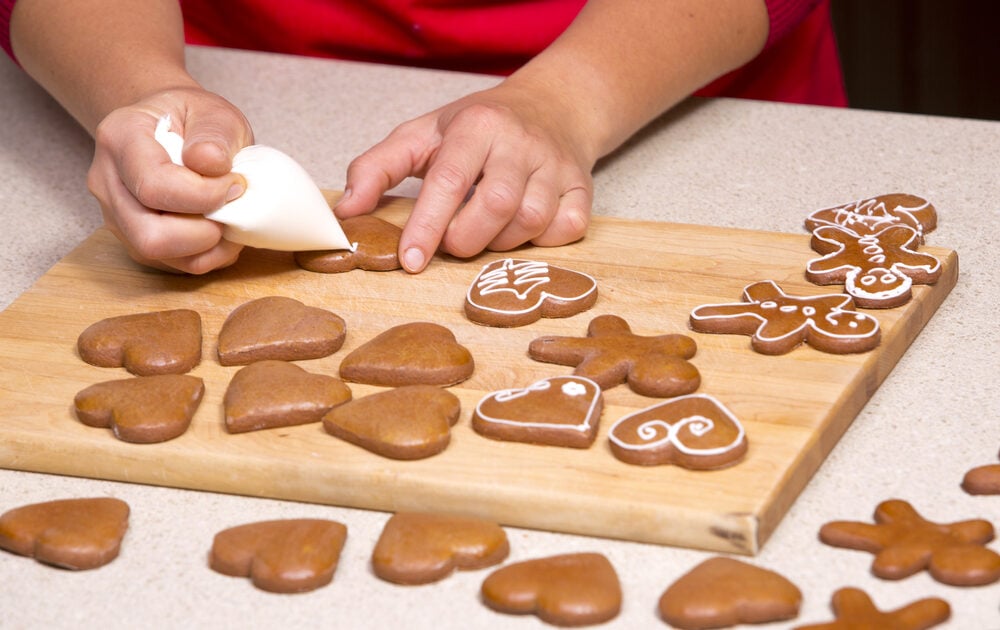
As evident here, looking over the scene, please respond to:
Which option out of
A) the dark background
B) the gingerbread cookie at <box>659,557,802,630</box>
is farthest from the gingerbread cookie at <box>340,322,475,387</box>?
the dark background

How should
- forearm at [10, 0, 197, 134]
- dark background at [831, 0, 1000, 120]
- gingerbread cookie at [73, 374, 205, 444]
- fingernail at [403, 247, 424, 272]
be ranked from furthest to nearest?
dark background at [831, 0, 1000, 120]
forearm at [10, 0, 197, 134]
fingernail at [403, 247, 424, 272]
gingerbread cookie at [73, 374, 205, 444]

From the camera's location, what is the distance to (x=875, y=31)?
304cm

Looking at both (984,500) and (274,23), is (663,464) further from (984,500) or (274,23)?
(274,23)

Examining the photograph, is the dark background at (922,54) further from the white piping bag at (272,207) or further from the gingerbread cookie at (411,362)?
the gingerbread cookie at (411,362)

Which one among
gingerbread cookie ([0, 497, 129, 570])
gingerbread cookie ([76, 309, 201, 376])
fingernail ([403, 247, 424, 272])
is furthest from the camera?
fingernail ([403, 247, 424, 272])

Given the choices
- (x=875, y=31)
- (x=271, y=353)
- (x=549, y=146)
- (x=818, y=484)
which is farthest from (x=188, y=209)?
(x=875, y=31)

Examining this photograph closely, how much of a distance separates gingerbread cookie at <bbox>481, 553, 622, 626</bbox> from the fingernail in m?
0.46

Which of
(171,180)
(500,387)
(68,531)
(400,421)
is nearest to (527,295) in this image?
(500,387)

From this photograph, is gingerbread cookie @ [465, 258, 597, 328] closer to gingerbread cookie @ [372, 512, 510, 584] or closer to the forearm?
gingerbread cookie @ [372, 512, 510, 584]

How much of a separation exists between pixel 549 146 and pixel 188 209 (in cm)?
40

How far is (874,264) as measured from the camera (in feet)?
3.96

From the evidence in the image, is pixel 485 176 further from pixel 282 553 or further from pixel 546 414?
pixel 282 553

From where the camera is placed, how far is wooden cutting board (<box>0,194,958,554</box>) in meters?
0.92

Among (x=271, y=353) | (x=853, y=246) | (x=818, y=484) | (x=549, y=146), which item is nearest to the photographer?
(x=818, y=484)
